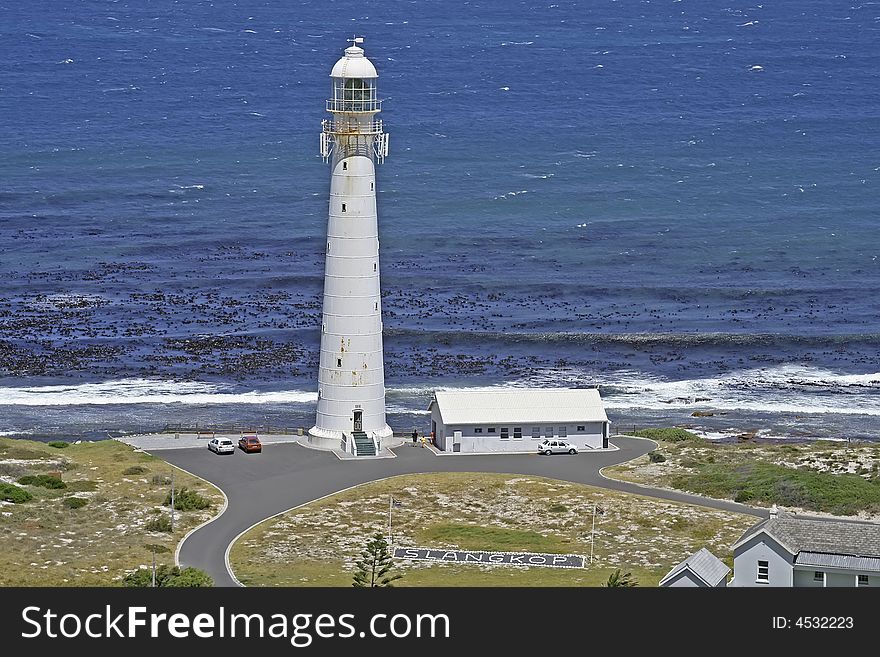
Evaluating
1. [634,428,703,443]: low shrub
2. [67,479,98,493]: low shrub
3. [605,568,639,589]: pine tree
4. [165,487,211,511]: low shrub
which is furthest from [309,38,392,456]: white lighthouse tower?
[605,568,639,589]: pine tree

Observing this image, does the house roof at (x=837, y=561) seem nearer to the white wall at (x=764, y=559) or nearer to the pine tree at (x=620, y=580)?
the white wall at (x=764, y=559)

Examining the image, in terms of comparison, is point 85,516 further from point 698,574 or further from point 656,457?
point 656,457

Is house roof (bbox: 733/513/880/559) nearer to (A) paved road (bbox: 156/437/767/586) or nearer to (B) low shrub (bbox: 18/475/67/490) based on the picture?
(A) paved road (bbox: 156/437/767/586)

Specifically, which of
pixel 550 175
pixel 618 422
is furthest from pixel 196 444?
pixel 550 175

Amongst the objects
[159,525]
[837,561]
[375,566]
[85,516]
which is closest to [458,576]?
[375,566]
